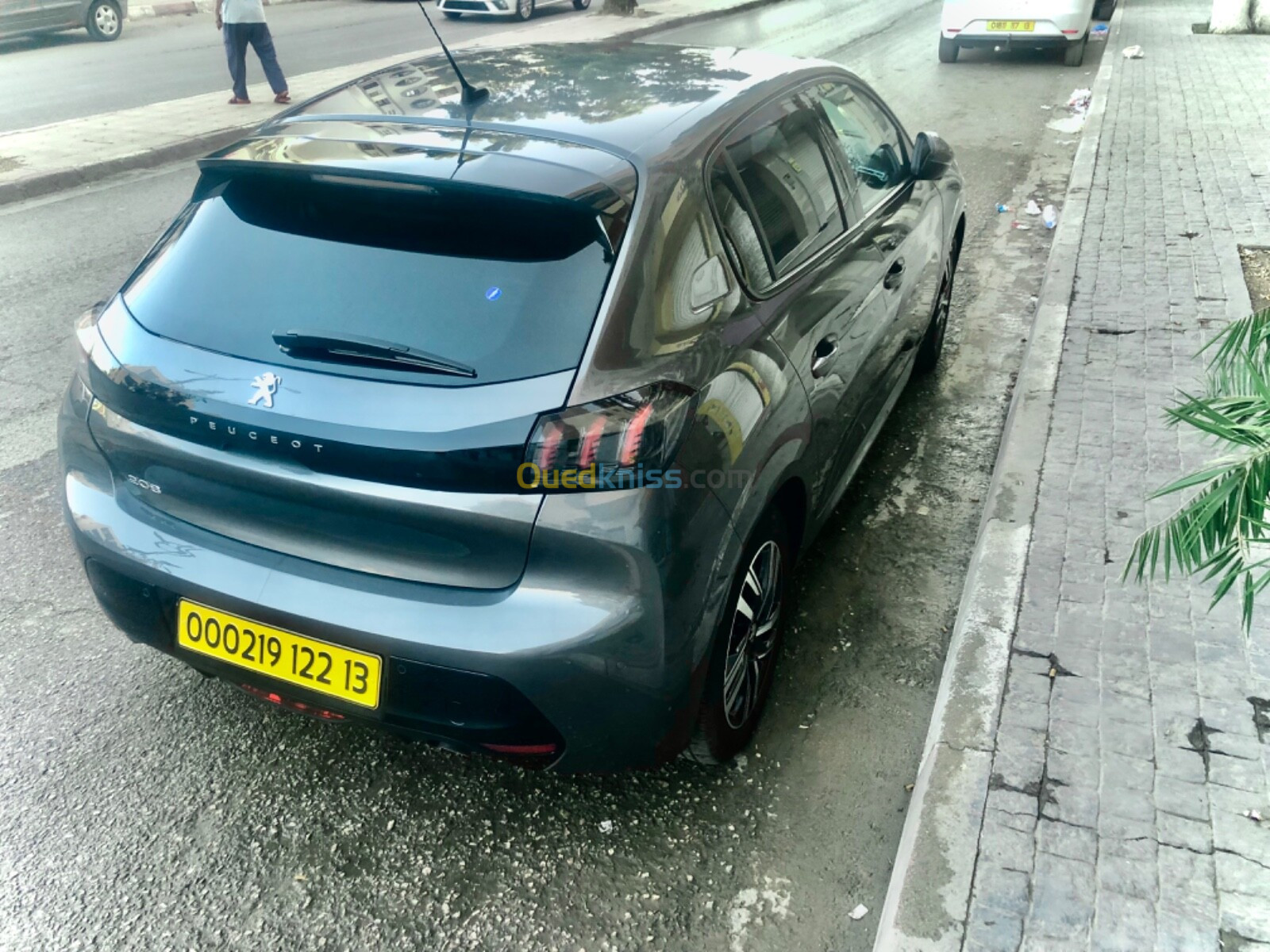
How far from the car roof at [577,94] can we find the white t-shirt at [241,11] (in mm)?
9259

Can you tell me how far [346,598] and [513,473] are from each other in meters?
0.48

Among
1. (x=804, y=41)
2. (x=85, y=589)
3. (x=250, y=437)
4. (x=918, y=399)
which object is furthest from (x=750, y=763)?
(x=804, y=41)

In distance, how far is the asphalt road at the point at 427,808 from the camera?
2.42 m

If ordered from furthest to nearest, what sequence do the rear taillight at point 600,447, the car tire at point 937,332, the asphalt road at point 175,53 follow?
1. the asphalt road at point 175,53
2. the car tire at point 937,332
3. the rear taillight at point 600,447

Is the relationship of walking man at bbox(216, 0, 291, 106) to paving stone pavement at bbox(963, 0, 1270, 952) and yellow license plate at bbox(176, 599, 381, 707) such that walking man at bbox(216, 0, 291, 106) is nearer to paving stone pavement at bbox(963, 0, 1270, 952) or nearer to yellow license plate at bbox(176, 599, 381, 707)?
paving stone pavement at bbox(963, 0, 1270, 952)

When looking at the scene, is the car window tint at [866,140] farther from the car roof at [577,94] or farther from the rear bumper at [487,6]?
the rear bumper at [487,6]

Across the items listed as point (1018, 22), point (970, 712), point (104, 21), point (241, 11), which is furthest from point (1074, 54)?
point (104, 21)

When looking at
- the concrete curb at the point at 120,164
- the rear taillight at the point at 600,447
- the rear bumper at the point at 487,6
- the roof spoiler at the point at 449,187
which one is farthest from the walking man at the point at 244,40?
the rear taillight at the point at 600,447

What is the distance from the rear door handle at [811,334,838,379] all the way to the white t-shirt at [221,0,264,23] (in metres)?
10.6

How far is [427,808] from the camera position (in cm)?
272

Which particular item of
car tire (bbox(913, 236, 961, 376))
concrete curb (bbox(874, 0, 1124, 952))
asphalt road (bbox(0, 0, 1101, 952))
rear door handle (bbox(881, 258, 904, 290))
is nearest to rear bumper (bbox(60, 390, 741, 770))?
asphalt road (bbox(0, 0, 1101, 952))

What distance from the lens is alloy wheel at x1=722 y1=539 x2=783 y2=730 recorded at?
8.83ft

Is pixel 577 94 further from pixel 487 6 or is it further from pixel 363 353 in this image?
pixel 487 6

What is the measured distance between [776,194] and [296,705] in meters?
1.91
